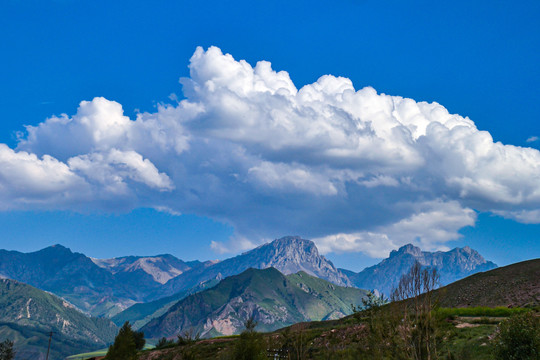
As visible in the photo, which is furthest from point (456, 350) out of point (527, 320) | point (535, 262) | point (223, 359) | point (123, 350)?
point (535, 262)

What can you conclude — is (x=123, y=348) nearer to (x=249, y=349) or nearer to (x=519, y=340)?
(x=249, y=349)

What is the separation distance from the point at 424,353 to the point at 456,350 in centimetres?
1285

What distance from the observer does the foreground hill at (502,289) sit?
100m

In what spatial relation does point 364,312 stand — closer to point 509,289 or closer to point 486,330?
point 486,330

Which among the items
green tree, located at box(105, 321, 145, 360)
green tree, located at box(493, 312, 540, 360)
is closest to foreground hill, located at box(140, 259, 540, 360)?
green tree, located at box(493, 312, 540, 360)

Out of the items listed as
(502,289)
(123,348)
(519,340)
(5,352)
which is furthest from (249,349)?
(5,352)

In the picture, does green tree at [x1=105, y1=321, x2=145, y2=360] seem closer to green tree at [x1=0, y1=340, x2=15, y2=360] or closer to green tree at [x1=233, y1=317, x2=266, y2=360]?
green tree at [x1=233, y1=317, x2=266, y2=360]

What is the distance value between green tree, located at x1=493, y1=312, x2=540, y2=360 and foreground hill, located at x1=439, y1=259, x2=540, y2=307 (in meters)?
59.2

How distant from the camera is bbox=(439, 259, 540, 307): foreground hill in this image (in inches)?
3944

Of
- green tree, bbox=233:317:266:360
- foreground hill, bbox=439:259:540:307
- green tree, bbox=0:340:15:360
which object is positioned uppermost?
foreground hill, bbox=439:259:540:307

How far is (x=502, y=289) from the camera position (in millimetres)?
109312

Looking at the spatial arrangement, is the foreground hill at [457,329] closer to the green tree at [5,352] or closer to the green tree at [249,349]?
the green tree at [249,349]

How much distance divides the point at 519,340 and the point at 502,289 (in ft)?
259

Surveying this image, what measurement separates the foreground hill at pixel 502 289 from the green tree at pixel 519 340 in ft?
194
